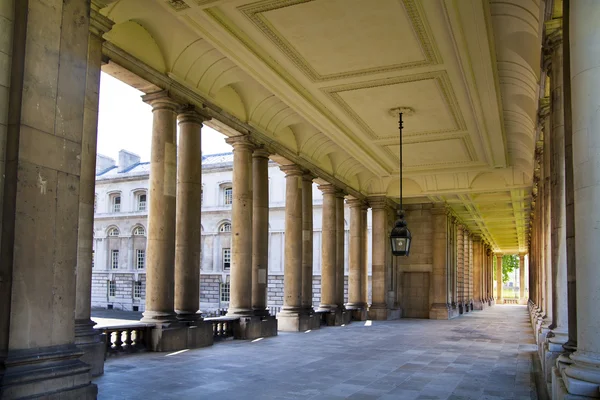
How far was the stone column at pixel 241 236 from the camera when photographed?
56.8 feet

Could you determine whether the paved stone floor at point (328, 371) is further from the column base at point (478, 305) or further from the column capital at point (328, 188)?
the column base at point (478, 305)

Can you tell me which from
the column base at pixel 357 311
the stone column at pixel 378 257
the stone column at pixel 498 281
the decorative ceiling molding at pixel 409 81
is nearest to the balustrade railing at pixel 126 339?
the decorative ceiling molding at pixel 409 81

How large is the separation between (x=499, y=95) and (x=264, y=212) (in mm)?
8114

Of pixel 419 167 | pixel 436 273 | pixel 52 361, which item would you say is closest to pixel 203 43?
pixel 52 361

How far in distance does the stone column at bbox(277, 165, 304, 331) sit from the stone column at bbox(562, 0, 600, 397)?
15.3 meters

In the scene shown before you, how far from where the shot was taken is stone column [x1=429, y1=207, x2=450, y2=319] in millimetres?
31297

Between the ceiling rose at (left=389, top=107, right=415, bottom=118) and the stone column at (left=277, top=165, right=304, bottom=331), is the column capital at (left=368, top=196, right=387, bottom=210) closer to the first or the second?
the stone column at (left=277, top=165, right=304, bottom=331)

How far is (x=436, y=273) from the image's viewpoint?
104 ft

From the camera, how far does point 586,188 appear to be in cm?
576

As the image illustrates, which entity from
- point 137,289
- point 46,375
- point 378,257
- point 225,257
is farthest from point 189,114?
point 137,289

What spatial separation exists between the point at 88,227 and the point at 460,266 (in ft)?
112

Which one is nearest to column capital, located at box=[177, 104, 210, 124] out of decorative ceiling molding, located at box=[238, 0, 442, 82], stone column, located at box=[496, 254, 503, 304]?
decorative ceiling molding, located at box=[238, 0, 442, 82]

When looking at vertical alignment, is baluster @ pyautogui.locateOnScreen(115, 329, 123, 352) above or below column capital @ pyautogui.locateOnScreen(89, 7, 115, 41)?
below

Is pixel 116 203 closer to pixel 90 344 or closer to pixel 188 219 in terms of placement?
pixel 188 219
